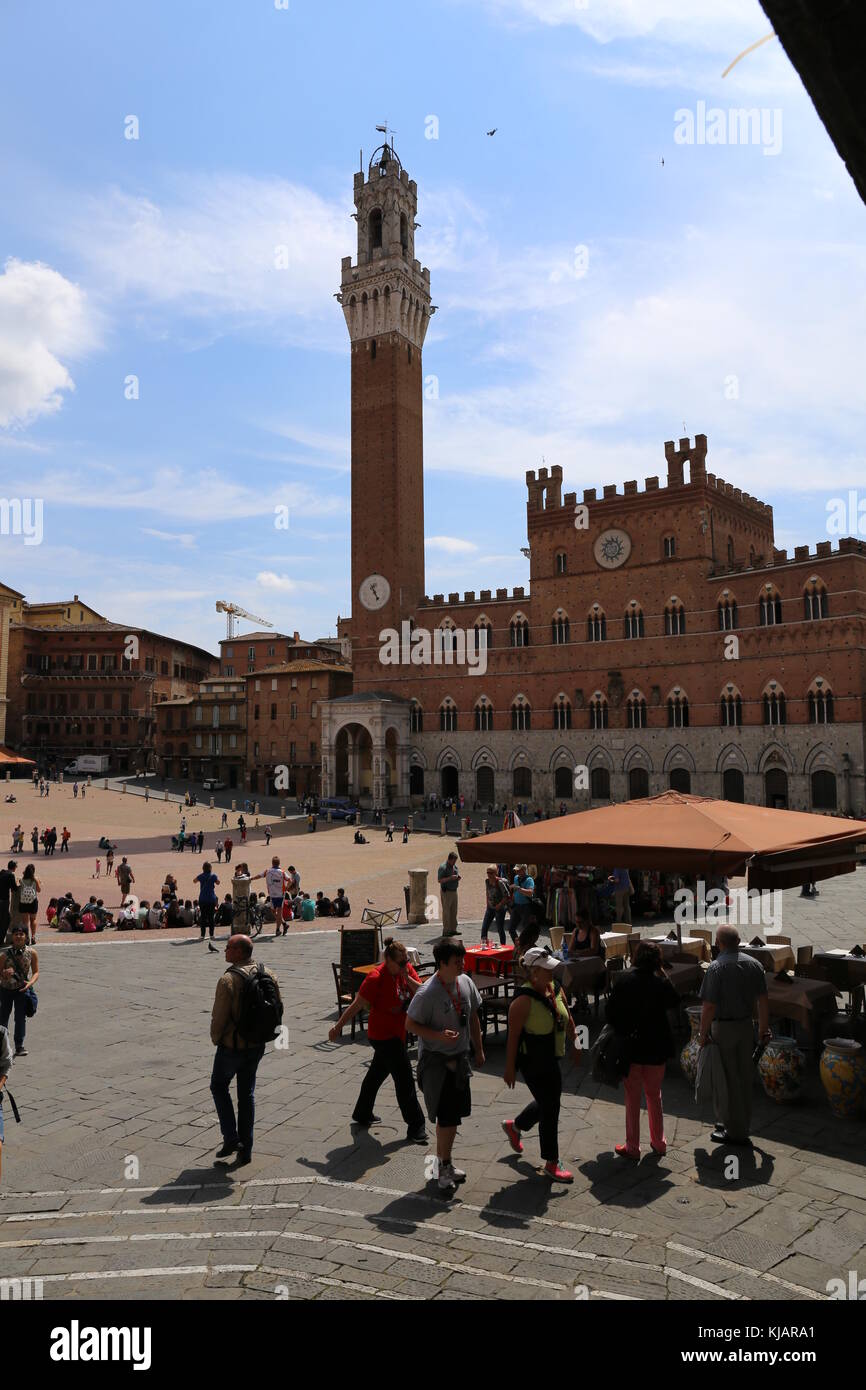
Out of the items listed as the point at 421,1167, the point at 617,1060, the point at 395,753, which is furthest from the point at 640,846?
the point at 395,753

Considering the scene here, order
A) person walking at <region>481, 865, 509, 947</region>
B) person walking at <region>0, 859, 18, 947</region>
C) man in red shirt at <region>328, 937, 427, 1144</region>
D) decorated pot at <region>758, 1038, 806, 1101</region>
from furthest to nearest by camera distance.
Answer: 1. person walking at <region>481, 865, 509, 947</region>
2. person walking at <region>0, 859, 18, 947</region>
3. decorated pot at <region>758, 1038, 806, 1101</region>
4. man in red shirt at <region>328, 937, 427, 1144</region>

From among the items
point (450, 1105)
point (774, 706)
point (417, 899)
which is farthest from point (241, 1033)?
point (774, 706)

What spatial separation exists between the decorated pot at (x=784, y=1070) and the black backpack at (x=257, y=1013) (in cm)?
388

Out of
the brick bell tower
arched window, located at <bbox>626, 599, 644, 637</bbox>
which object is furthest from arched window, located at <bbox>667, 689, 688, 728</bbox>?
the brick bell tower

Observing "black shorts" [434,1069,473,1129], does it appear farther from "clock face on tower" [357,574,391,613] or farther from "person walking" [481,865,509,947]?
"clock face on tower" [357,574,391,613]

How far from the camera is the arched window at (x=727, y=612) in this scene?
41250mm

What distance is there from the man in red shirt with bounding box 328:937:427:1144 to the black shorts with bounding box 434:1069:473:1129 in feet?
2.75

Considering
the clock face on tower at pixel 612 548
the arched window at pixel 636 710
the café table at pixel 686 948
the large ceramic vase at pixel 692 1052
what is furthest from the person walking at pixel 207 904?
the clock face on tower at pixel 612 548

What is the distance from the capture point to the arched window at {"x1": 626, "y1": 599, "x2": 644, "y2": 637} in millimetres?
44375

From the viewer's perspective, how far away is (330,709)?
2018 inches

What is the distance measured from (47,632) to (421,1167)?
74.3 m

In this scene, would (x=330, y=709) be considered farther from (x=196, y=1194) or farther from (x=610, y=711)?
(x=196, y=1194)

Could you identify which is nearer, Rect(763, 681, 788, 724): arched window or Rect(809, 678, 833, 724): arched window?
Rect(809, 678, 833, 724): arched window

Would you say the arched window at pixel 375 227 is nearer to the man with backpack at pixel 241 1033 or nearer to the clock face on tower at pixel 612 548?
the clock face on tower at pixel 612 548
